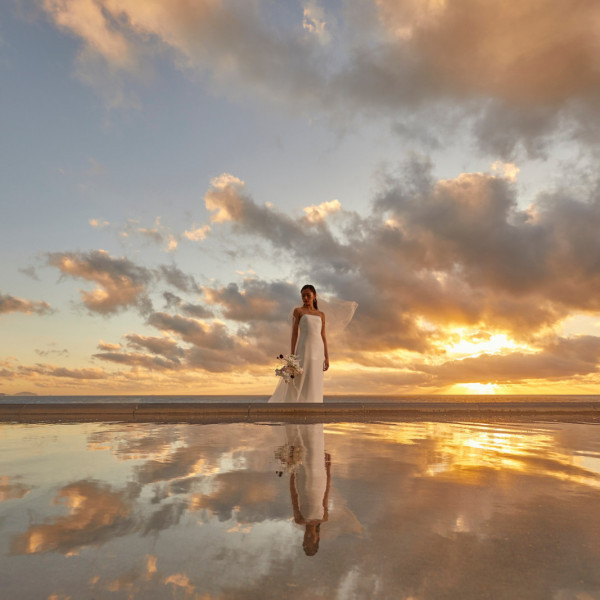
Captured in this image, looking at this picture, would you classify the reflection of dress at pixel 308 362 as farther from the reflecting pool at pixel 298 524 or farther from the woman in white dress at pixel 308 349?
the reflecting pool at pixel 298 524

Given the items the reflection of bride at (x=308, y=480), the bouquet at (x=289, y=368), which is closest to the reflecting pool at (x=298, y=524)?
the reflection of bride at (x=308, y=480)

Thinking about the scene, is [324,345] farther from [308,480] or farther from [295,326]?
[308,480]

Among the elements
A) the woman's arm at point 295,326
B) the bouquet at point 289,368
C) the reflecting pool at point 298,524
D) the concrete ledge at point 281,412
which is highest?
the woman's arm at point 295,326

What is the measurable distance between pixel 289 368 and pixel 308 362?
22.8 inches

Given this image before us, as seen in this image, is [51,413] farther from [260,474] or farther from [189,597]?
[189,597]

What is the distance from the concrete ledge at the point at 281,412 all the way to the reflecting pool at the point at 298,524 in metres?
5.53

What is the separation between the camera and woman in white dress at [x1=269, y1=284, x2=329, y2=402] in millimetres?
14125

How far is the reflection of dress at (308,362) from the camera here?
14148 millimetres

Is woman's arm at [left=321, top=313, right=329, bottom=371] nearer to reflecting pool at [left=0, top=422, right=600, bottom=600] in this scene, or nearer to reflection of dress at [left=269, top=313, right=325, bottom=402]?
reflection of dress at [left=269, top=313, right=325, bottom=402]

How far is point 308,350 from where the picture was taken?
1415 centimetres

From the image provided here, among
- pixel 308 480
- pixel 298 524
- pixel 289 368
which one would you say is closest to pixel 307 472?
pixel 308 480

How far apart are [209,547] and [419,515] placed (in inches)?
53.7

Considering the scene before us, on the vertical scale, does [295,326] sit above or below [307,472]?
above

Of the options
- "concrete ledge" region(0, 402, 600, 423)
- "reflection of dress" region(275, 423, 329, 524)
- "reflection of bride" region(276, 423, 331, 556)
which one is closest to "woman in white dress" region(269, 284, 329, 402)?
"concrete ledge" region(0, 402, 600, 423)
